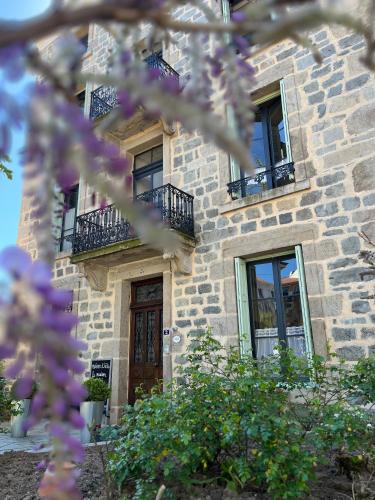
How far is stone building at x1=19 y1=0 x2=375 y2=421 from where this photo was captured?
4867mm

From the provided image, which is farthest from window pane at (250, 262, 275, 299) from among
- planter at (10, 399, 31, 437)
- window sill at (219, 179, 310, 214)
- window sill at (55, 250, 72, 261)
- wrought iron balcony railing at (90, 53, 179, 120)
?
wrought iron balcony railing at (90, 53, 179, 120)

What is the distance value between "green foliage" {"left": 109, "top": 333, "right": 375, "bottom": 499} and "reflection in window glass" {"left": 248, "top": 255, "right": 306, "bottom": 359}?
2021 mm

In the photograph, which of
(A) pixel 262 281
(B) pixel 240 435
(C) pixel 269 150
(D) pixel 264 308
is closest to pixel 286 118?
(C) pixel 269 150

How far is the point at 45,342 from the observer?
0.51 m

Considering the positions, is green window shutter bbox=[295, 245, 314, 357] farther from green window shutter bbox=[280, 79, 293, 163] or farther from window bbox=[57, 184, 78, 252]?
window bbox=[57, 184, 78, 252]

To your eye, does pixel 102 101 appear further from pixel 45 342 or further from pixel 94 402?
pixel 45 342

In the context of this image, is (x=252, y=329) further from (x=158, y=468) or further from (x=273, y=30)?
(x=273, y=30)

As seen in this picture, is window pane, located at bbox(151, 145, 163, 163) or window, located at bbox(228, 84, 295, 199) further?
window pane, located at bbox(151, 145, 163, 163)

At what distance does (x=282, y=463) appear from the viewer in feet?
7.69

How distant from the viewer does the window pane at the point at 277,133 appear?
6.00m

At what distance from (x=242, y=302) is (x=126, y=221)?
2.60 metres

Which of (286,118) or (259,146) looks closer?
(286,118)

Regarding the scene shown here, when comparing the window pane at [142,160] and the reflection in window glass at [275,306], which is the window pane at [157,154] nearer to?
the window pane at [142,160]

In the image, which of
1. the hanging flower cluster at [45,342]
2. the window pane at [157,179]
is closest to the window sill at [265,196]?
the window pane at [157,179]
